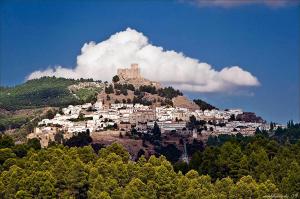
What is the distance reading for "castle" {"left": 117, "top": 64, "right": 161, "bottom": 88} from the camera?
190m

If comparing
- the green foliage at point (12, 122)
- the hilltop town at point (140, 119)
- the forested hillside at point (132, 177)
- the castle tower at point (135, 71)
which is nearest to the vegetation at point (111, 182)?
the forested hillside at point (132, 177)

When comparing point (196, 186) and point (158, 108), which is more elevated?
point (158, 108)

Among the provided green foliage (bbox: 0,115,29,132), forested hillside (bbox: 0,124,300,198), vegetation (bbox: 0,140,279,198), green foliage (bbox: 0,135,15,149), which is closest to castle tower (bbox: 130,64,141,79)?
green foliage (bbox: 0,115,29,132)

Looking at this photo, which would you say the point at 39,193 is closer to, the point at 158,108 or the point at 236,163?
the point at 236,163

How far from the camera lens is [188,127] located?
146m

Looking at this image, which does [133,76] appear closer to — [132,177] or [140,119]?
[140,119]

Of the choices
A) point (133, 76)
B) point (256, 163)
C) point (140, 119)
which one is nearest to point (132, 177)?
point (256, 163)

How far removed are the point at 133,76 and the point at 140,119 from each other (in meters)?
44.9

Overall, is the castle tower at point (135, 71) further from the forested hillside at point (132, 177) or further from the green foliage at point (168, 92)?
the forested hillside at point (132, 177)

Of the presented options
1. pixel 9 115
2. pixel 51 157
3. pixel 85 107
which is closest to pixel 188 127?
pixel 85 107

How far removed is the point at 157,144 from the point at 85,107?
41496 mm

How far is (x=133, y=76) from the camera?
19375 centimetres

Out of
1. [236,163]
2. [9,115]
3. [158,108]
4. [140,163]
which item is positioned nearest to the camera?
[140,163]

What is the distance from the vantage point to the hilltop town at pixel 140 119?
13375 centimetres
